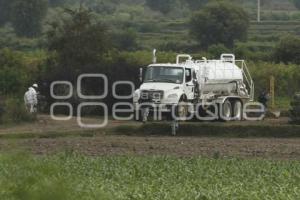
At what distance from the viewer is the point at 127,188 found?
13828mm

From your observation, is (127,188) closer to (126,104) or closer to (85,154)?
(85,154)

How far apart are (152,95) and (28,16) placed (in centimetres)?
5677

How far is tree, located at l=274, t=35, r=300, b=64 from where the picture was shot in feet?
168

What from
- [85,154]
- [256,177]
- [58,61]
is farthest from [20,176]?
[58,61]

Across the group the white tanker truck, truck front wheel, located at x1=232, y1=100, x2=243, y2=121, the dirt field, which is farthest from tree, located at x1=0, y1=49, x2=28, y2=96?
truck front wheel, located at x1=232, y1=100, x2=243, y2=121

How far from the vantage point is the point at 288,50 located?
5312 centimetres

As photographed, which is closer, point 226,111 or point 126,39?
point 226,111

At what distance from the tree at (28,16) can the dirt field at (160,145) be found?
55.9 m

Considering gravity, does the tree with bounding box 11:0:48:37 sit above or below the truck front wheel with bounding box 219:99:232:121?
above

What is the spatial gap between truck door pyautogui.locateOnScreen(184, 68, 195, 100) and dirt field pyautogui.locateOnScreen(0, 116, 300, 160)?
3.51 meters

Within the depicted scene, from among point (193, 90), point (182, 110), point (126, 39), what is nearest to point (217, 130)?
point (182, 110)

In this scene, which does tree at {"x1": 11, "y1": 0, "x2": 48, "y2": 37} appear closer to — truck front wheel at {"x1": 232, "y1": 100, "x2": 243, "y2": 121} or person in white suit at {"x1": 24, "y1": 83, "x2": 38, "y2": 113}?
person in white suit at {"x1": 24, "y1": 83, "x2": 38, "y2": 113}

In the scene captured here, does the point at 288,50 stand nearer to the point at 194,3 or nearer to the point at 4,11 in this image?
the point at 4,11

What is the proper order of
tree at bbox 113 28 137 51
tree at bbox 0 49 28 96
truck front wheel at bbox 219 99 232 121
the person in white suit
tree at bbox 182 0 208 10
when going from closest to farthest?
truck front wheel at bbox 219 99 232 121 < the person in white suit < tree at bbox 0 49 28 96 < tree at bbox 113 28 137 51 < tree at bbox 182 0 208 10
